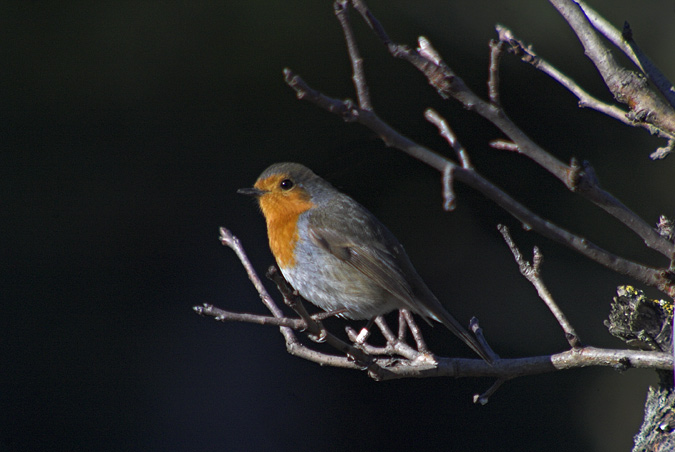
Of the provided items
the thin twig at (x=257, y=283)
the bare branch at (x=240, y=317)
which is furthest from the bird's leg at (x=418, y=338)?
the bare branch at (x=240, y=317)

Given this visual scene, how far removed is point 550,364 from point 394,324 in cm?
203

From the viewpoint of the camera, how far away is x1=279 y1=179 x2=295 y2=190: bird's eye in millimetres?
2721

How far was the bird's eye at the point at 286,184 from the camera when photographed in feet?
8.93

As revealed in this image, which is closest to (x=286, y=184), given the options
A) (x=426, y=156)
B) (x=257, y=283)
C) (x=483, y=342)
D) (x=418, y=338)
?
(x=257, y=283)

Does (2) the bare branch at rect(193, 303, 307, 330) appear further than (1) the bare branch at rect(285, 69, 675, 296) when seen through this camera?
Yes

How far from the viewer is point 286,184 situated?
2732mm

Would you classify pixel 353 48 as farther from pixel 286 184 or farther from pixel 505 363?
pixel 286 184

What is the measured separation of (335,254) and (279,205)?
332 millimetres

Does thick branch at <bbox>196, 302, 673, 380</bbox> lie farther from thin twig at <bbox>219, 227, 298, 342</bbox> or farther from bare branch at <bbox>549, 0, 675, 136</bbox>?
bare branch at <bbox>549, 0, 675, 136</bbox>

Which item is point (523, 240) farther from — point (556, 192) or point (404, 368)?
point (404, 368)

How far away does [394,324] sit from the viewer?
3.87 m

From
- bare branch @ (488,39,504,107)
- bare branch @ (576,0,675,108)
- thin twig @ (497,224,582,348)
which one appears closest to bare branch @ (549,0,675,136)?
bare branch @ (576,0,675,108)

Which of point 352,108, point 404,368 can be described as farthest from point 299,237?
point 352,108

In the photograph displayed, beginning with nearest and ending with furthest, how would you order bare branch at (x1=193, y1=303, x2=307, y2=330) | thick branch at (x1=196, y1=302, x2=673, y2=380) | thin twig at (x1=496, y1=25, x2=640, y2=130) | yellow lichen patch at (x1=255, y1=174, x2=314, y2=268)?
thin twig at (x1=496, y1=25, x2=640, y2=130) < bare branch at (x1=193, y1=303, x2=307, y2=330) < thick branch at (x1=196, y1=302, x2=673, y2=380) < yellow lichen patch at (x1=255, y1=174, x2=314, y2=268)
